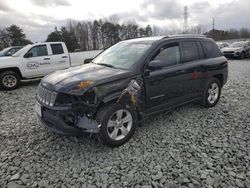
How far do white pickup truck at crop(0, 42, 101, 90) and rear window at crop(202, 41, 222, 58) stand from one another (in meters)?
6.41

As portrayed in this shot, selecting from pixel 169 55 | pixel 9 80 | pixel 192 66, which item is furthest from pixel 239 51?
pixel 9 80

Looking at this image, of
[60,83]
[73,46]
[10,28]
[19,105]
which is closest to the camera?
[60,83]

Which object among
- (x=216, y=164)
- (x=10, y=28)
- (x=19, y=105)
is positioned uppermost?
(x=10, y=28)

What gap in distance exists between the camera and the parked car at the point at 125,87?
10.2ft

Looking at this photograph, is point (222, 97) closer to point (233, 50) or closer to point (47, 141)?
point (47, 141)

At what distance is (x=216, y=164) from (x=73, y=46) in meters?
37.0

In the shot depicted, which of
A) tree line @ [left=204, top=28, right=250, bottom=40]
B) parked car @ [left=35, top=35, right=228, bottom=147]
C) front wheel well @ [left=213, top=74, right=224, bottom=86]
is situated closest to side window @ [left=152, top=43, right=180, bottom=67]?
parked car @ [left=35, top=35, right=228, bottom=147]

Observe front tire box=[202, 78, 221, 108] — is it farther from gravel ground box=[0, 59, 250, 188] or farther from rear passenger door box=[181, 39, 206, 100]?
gravel ground box=[0, 59, 250, 188]

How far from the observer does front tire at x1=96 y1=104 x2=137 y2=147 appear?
124 inches

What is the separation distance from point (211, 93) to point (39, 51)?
7068mm

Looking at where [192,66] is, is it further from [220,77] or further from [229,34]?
[229,34]

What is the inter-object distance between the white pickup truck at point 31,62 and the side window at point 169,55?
6.31m

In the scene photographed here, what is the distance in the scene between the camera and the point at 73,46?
37.1 metres

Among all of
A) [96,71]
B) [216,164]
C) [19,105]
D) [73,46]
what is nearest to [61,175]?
[96,71]
